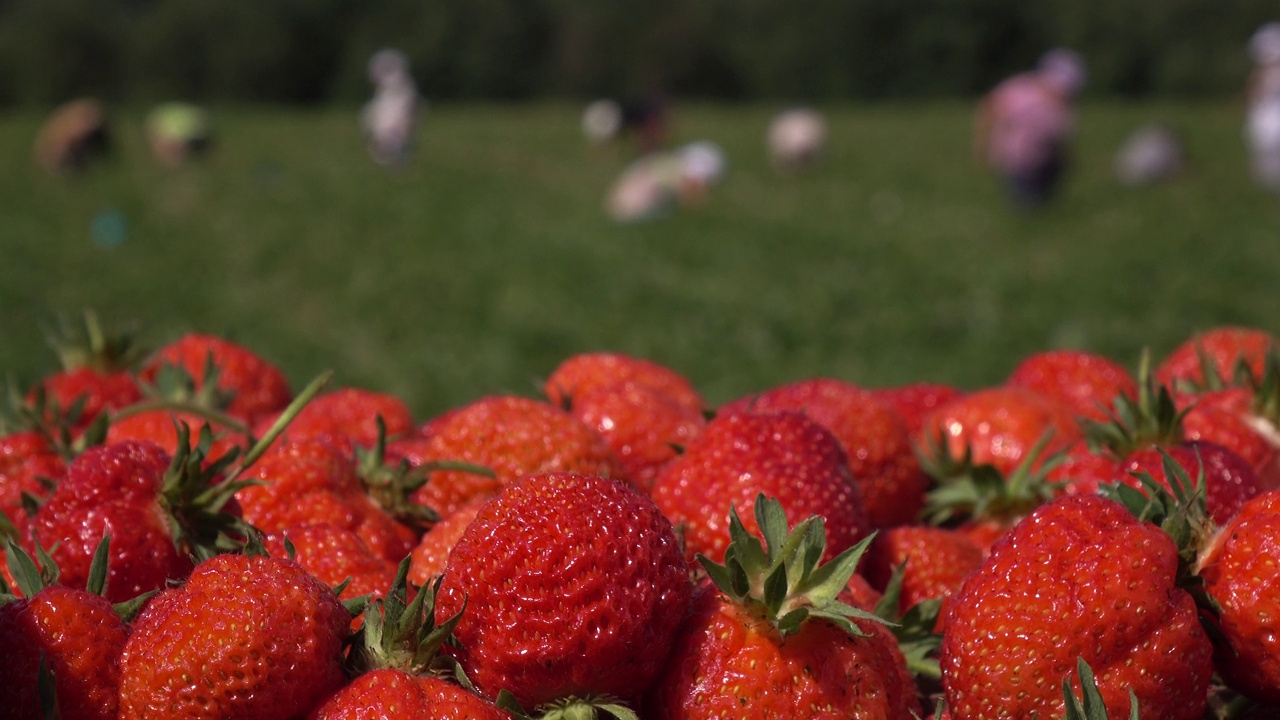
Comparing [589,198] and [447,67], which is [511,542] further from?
[447,67]

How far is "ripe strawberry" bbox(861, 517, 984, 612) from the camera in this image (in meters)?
2.08

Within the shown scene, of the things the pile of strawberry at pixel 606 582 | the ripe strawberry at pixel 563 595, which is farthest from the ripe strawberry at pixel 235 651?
the ripe strawberry at pixel 563 595

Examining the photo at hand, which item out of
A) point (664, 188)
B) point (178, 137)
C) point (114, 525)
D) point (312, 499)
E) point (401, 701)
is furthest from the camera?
point (178, 137)

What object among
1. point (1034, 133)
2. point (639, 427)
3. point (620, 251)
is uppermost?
point (639, 427)

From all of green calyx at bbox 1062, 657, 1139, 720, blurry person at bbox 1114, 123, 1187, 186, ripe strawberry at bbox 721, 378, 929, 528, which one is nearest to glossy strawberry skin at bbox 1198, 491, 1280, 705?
green calyx at bbox 1062, 657, 1139, 720

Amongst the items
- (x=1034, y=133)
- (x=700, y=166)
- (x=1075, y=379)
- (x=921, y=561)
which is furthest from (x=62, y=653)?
(x=700, y=166)

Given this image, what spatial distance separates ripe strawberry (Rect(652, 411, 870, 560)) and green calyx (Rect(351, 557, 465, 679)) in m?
0.47

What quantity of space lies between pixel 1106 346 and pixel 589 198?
10676mm

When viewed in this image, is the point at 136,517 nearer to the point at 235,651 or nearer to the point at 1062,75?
the point at 235,651

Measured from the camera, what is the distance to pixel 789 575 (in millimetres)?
1582

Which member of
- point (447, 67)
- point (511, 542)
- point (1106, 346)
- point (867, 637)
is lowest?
point (447, 67)

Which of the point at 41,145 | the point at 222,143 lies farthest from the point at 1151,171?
the point at 41,145

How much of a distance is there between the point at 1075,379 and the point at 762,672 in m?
1.60

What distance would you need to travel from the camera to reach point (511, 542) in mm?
1524
